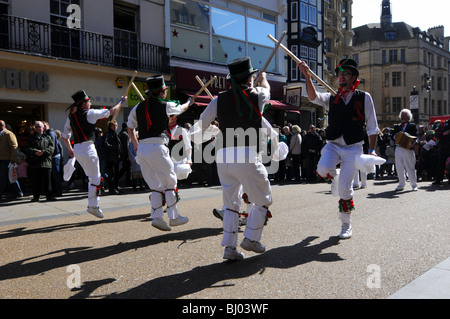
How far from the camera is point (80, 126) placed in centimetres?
640

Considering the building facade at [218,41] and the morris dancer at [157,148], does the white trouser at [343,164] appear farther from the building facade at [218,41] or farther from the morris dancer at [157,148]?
the building facade at [218,41]

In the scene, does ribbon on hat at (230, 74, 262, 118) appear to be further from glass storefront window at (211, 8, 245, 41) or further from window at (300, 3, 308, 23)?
window at (300, 3, 308, 23)

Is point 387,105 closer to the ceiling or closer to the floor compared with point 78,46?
closer to the ceiling

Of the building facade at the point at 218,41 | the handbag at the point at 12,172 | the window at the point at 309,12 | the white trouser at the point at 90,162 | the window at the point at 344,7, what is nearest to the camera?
the white trouser at the point at 90,162

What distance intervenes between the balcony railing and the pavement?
677 cm

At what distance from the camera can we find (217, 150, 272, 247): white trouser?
12.7 ft

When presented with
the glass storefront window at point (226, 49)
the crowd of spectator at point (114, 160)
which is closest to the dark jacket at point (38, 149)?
the crowd of spectator at point (114, 160)

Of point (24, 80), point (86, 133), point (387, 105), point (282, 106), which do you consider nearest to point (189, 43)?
point (282, 106)

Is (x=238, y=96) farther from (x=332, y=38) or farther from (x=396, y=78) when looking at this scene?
(x=396, y=78)

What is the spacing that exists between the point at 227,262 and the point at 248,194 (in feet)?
2.42

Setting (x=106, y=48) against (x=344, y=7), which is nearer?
(x=106, y=48)

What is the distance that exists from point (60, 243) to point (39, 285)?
5.50ft

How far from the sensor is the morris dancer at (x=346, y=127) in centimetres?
511

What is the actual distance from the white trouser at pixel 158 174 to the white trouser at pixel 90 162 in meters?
1.53
